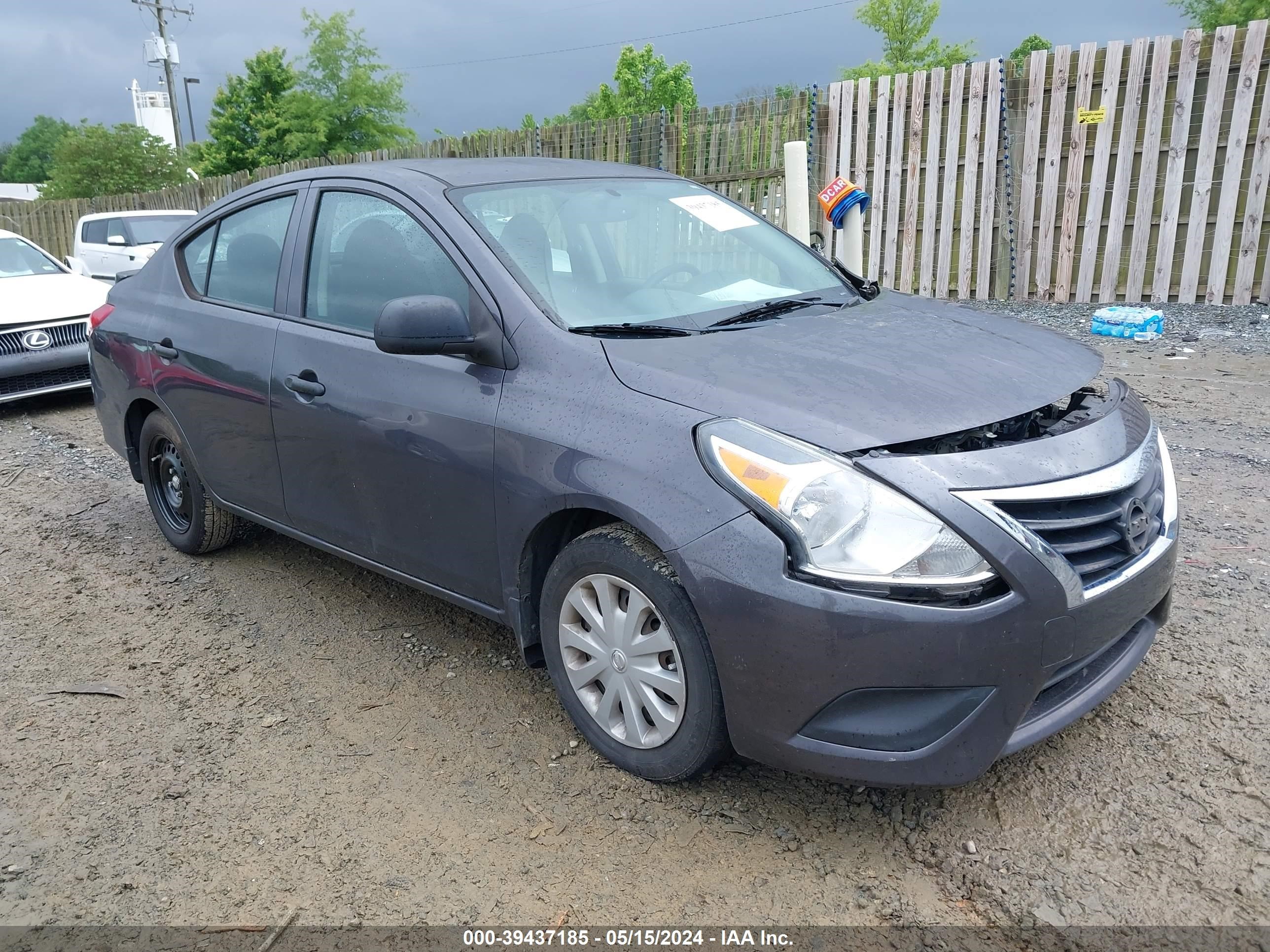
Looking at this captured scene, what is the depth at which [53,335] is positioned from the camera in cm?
805

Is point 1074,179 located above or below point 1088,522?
above

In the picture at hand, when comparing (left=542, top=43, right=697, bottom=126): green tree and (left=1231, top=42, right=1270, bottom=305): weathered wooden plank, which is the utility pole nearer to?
(left=542, top=43, right=697, bottom=126): green tree

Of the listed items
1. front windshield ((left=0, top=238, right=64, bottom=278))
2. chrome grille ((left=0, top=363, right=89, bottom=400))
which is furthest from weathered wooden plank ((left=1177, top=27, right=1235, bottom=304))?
front windshield ((left=0, top=238, right=64, bottom=278))

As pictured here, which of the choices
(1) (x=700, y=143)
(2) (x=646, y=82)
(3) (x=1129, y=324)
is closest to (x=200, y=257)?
(3) (x=1129, y=324)

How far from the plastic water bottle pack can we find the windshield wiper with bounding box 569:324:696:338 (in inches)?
251

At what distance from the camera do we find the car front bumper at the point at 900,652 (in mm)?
2236

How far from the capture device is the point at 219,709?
11.1 ft

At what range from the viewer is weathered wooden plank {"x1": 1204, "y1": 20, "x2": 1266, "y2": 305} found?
8289 millimetres

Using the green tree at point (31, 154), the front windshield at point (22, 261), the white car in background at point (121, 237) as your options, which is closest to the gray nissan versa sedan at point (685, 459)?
the front windshield at point (22, 261)

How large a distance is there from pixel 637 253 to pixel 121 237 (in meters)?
11.7

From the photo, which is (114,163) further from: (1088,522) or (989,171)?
(1088,522)

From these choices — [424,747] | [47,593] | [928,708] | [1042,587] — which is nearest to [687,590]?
[928,708]

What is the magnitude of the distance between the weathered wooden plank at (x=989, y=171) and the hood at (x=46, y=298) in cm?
810

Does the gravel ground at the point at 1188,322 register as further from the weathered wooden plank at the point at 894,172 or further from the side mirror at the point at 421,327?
the side mirror at the point at 421,327
